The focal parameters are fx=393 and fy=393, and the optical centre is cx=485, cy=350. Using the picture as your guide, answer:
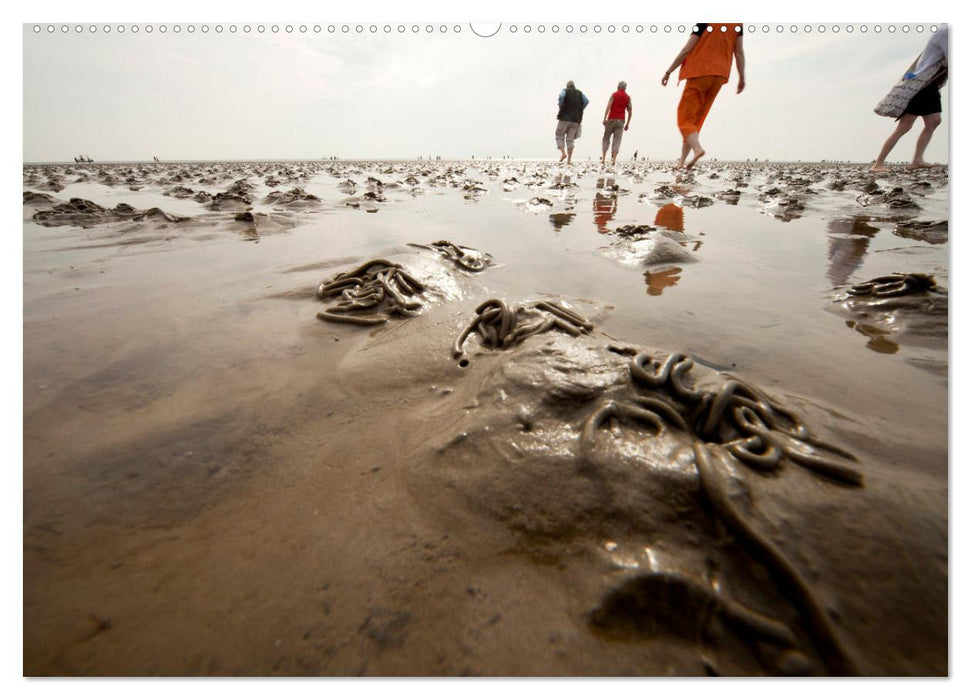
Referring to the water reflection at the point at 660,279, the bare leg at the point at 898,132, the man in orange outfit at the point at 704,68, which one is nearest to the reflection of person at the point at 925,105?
the bare leg at the point at 898,132

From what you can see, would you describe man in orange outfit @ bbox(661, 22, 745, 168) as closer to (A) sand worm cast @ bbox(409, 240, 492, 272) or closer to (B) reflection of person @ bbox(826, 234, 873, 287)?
(B) reflection of person @ bbox(826, 234, 873, 287)

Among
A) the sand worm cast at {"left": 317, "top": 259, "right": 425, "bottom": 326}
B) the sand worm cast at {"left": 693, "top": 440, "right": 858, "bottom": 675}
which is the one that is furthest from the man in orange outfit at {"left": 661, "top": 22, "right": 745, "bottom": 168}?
the sand worm cast at {"left": 693, "top": 440, "right": 858, "bottom": 675}

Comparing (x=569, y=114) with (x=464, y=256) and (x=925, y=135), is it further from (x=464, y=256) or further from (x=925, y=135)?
(x=464, y=256)

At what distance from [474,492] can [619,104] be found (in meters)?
18.3

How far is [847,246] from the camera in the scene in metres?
5.22

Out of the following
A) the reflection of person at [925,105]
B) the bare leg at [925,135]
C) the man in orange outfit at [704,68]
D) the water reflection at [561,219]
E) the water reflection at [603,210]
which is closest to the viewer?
the water reflection at [603,210]

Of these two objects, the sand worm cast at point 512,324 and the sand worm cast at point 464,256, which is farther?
the sand worm cast at point 464,256

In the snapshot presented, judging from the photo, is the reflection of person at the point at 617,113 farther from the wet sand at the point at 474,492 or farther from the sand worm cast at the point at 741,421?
the sand worm cast at the point at 741,421

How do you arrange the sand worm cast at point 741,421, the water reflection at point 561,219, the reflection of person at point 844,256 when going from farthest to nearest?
the water reflection at point 561,219 → the reflection of person at point 844,256 → the sand worm cast at point 741,421

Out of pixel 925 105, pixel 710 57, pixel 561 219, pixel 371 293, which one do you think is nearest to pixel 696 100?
pixel 710 57

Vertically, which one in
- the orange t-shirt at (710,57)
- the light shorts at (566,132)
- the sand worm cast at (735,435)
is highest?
the orange t-shirt at (710,57)

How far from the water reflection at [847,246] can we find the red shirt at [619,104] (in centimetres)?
1117

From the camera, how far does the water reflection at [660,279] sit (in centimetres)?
388

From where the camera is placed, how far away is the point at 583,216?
780 centimetres
